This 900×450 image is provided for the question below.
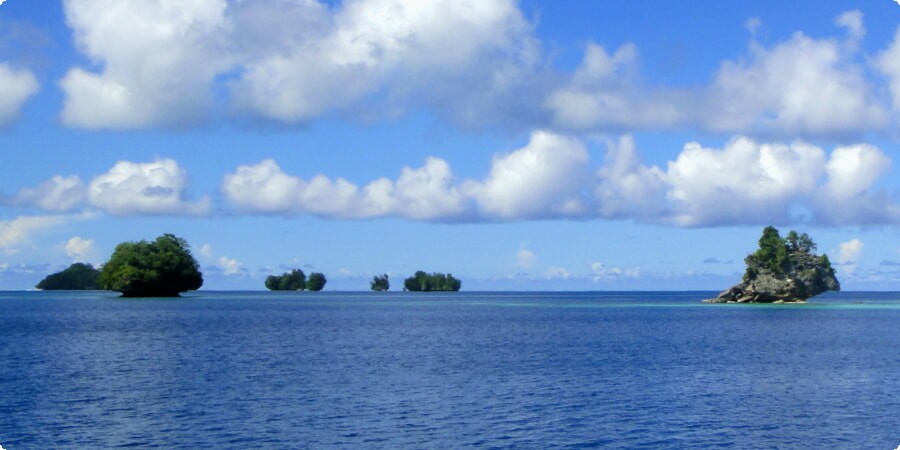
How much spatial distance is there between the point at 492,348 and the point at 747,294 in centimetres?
11330

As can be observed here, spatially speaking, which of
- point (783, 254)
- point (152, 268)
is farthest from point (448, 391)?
point (152, 268)

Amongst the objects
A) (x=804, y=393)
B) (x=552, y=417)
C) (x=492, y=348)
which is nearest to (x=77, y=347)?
(x=492, y=348)

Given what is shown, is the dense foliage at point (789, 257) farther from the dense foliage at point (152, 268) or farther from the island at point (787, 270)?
the dense foliage at point (152, 268)

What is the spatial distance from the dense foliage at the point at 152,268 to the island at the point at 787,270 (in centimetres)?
11059

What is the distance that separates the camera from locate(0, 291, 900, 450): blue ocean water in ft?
126

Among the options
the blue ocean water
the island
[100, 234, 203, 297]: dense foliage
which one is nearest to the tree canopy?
the island

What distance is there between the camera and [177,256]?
19075cm

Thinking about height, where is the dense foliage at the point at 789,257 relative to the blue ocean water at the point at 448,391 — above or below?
above

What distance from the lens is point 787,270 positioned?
6580 inches

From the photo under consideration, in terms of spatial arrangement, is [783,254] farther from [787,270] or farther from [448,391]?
[448,391]

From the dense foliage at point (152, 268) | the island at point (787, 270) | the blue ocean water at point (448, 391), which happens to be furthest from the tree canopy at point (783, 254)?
the dense foliage at point (152, 268)

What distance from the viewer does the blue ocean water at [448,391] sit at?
1512 inches

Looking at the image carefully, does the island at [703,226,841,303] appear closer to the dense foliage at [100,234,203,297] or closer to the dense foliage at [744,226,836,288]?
the dense foliage at [744,226,836,288]

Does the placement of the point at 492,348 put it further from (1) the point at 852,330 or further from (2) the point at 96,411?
(1) the point at 852,330
